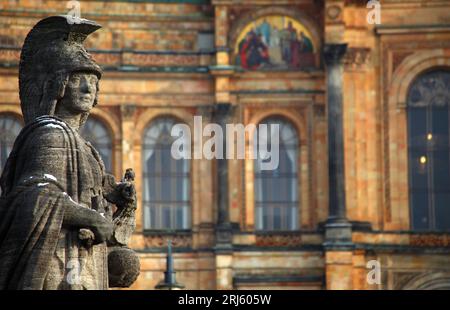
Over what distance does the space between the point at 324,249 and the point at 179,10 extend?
9.28 metres

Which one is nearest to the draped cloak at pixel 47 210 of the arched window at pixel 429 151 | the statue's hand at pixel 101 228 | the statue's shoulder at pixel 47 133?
the statue's shoulder at pixel 47 133

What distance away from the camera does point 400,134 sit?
183 ft

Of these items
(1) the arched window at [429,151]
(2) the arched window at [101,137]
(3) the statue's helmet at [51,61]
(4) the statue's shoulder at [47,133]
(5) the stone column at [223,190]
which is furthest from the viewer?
(2) the arched window at [101,137]

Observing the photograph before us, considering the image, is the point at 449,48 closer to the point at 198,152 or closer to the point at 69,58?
the point at 198,152

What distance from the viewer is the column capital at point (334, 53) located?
54.7 meters

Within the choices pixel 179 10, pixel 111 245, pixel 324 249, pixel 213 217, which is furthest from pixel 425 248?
pixel 111 245

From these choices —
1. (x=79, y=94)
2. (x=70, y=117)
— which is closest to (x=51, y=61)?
(x=79, y=94)

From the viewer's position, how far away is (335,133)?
55031mm

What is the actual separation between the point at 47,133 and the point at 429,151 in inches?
1681

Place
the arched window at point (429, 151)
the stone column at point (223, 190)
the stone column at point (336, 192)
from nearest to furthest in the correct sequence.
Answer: the stone column at point (336, 192) < the stone column at point (223, 190) < the arched window at point (429, 151)

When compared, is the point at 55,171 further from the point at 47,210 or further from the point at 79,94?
the point at 79,94

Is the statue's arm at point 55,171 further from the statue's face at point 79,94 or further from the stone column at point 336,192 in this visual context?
the stone column at point 336,192

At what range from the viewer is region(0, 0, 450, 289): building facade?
180 feet

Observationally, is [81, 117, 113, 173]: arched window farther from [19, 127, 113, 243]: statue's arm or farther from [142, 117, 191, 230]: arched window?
[19, 127, 113, 243]: statue's arm
